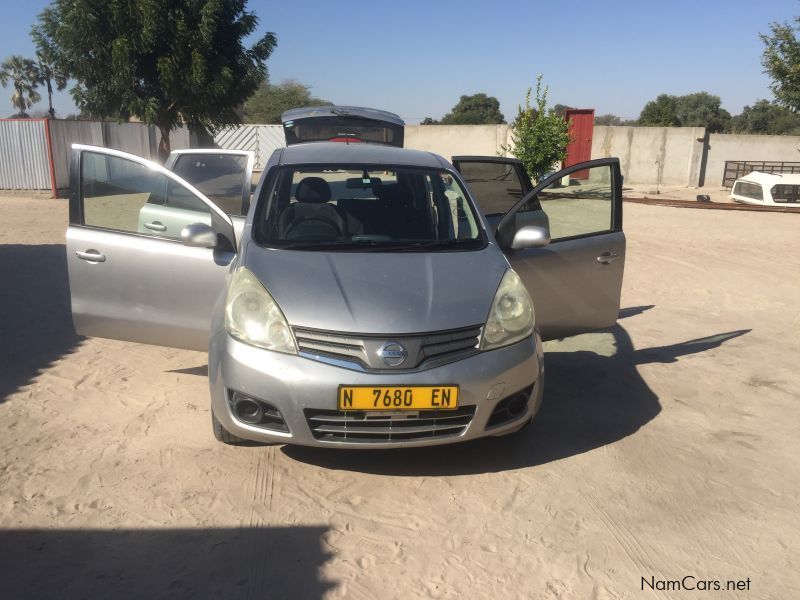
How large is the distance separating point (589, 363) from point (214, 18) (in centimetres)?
1525

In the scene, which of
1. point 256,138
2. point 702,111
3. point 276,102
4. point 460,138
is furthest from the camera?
point 702,111

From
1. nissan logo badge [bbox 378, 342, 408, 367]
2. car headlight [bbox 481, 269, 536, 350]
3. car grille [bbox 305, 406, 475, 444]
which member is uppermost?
car headlight [bbox 481, 269, 536, 350]

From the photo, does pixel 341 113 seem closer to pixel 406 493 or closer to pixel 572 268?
pixel 572 268

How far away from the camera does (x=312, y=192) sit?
14.3 ft

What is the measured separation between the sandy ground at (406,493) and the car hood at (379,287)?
879 mm

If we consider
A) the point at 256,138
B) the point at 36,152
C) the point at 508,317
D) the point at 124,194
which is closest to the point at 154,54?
the point at 36,152

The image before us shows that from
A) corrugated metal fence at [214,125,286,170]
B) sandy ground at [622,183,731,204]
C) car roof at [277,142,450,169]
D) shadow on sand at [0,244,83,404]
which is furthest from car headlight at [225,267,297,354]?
corrugated metal fence at [214,125,286,170]

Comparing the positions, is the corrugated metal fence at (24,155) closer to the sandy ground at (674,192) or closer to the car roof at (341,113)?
the car roof at (341,113)

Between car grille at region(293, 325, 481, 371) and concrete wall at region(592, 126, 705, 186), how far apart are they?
86.3 ft

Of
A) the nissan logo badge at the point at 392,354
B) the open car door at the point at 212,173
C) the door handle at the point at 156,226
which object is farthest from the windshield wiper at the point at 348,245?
the open car door at the point at 212,173

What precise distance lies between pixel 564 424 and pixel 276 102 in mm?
58989

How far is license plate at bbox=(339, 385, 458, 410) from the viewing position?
3232mm

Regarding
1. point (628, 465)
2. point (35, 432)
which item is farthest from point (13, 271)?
point (628, 465)

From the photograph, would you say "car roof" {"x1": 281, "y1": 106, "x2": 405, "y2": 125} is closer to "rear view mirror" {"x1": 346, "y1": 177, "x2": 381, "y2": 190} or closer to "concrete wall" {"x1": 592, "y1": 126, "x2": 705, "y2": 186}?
"rear view mirror" {"x1": 346, "y1": 177, "x2": 381, "y2": 190}
